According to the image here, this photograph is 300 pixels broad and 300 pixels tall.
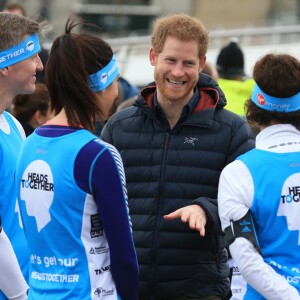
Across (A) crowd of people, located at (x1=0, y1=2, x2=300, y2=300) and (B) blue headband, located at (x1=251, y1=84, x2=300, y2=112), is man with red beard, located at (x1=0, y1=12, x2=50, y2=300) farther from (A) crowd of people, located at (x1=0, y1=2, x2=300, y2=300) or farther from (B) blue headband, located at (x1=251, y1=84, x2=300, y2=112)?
(B) blue headband, located at (x1=251, y1=84, x2=300, y2=112)

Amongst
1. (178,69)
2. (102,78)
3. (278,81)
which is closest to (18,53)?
(102,78)

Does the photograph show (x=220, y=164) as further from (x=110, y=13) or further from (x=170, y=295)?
(x=110, y=13)

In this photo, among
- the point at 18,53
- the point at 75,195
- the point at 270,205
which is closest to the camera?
the point at 75,195

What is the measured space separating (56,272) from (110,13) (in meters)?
38.3

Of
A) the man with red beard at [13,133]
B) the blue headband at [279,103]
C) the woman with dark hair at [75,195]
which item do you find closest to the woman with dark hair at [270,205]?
the blue headband at [279,103]

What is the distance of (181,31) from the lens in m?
5.25

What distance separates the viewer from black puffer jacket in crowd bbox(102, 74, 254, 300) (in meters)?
5.12

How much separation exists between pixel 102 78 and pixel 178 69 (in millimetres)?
838

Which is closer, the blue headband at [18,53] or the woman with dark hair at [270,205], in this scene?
the woman with dark hair at [270,205]

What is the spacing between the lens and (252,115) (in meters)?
4.74

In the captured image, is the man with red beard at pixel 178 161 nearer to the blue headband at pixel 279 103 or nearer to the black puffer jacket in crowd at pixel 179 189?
the black puffer jacket in crowd at pixel 179 189

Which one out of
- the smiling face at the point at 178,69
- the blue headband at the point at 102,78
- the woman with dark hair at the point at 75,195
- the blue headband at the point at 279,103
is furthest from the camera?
the smiling face at the point at 178,69

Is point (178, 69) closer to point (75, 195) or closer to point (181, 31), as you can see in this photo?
point (181, 31)

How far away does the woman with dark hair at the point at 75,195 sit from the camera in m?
4.21
